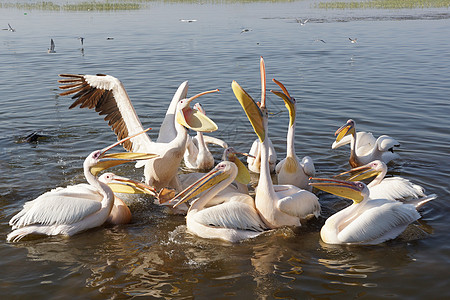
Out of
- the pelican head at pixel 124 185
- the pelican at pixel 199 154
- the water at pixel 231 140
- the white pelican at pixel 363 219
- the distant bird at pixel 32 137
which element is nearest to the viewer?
the water at pixel 231 140

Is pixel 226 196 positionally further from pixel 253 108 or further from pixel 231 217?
pixel 253 108

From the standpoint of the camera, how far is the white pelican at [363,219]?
422 cm

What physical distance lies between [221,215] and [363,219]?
119cm

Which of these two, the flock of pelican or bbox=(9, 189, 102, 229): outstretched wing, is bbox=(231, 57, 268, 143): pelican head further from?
bbox=(9, 189, 102, 229): outstretched wing

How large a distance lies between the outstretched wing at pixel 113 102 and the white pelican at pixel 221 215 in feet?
3.61

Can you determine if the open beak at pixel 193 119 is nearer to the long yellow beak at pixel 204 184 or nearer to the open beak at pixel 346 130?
the long yellow beak at pixel 204 184

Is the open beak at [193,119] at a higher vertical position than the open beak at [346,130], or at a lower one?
higher

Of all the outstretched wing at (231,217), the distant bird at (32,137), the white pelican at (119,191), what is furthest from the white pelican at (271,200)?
the distant bird at (32,137)

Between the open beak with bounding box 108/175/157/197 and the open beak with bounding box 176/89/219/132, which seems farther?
the open beak with bounding box 108/175/157/197

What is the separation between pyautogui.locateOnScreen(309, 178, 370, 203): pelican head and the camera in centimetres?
432

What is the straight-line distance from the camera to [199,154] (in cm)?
634

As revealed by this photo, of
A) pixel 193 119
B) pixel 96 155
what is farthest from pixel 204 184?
pixel 96 155

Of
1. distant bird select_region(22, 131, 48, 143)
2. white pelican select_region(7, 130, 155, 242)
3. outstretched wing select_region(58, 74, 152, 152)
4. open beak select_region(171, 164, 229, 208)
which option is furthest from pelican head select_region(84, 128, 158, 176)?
distant bird select_region(22, 131, 48, 143)

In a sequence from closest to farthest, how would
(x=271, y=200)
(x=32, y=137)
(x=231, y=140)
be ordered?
(x=271, y=200) → (x=32, y=137) → (x=231, y=140)
